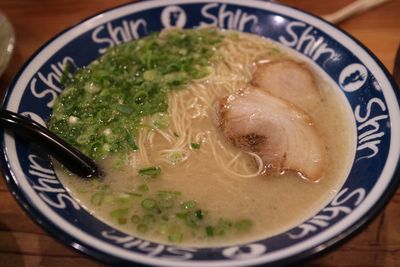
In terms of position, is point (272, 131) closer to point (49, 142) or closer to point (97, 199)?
point (97, 199)

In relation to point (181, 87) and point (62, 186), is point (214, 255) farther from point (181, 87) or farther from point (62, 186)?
point (181, 87)

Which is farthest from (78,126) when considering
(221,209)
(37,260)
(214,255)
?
(214,255)

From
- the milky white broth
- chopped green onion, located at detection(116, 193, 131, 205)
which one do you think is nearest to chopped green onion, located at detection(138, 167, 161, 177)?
the milky white broth

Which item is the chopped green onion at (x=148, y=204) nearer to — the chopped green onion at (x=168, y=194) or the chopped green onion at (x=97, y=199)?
the chopped green onion at (x=168, y=194)

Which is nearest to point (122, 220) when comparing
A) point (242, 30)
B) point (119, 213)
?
point (119, 213)

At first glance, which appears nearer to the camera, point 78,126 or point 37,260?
point 37,260

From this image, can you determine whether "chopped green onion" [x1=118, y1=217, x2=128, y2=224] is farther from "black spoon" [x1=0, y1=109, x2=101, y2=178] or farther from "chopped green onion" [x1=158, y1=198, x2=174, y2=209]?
"black spoon" [x1=0, y1=109, x2=101, y2=178]

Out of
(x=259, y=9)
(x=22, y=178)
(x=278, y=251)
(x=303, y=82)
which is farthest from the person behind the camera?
(x=259, y=9)
